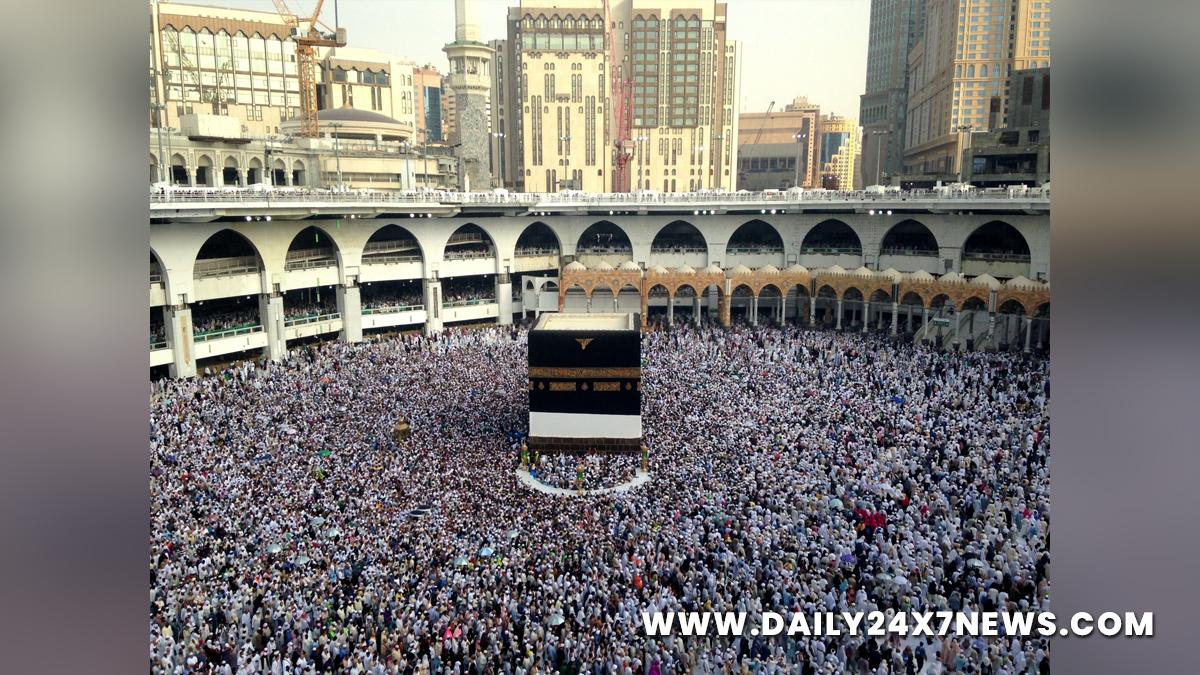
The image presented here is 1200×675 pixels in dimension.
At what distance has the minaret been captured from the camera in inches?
2296

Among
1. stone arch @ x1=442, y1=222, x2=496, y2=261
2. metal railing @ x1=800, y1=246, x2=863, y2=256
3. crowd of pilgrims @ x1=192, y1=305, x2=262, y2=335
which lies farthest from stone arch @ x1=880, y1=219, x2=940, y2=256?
crowd of pilgrims @ x1=192, y1=305, x2=262, y2=335

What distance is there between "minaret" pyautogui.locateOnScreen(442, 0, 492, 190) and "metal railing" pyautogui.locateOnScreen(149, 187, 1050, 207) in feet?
57.8

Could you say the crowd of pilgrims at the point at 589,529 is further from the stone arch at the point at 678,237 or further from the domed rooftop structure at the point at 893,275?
the stone arch at the point at 678,237

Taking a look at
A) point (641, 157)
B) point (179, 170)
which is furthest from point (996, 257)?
point (641, 157)

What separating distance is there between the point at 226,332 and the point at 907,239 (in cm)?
3611

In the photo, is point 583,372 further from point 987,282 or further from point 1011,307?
point 1011,307

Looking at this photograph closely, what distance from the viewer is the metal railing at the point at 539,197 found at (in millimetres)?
30234

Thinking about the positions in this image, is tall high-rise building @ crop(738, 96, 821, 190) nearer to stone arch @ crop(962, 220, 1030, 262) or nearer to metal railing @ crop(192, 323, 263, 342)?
stone arch @ crop(962, 220, 1030, 262)

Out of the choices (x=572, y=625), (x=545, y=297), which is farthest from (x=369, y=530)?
(x=545, y=297)

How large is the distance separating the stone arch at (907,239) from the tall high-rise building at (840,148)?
400 feet

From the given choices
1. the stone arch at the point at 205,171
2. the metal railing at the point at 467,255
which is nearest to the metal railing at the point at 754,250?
the metal railing at the point at 467,255

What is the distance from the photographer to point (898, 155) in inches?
4338
